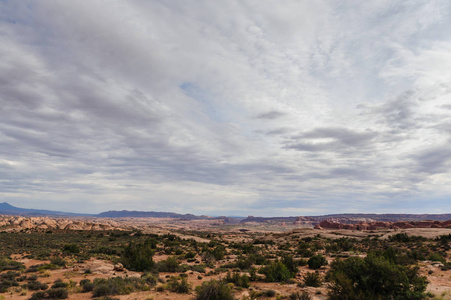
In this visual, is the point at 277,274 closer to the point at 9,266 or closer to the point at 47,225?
the point at 9,266

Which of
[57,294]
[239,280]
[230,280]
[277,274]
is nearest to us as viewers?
[57,294]

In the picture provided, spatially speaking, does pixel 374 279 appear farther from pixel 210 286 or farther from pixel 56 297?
pixel 56 297

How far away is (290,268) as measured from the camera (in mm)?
19453

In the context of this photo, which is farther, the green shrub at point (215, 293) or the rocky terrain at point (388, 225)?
the rocky terrain at point (388, 225)

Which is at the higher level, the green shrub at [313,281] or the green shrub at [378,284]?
the green shrub at [378,284]

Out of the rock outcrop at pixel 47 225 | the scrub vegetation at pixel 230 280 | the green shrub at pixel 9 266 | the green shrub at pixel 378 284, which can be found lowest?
the rock outcrop at pixel 47 225

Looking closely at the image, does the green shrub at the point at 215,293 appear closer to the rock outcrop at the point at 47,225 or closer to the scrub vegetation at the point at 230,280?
the scrub vegetation at the point at 230,280

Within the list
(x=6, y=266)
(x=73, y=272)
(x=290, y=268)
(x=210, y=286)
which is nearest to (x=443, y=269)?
(x=290, y=268)

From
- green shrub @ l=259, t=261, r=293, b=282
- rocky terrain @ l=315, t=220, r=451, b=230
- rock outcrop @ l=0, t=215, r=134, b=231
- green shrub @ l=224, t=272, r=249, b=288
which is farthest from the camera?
rocky terrain @ l=315, t=220, r=451, b=230

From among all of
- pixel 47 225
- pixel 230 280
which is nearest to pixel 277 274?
pixel 230 280

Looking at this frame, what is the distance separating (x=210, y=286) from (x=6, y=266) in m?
19.9

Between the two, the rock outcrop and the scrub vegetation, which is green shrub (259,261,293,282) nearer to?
the scrub vegetation

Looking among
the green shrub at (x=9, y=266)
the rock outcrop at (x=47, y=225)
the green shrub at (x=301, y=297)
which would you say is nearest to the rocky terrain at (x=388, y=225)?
the rock outcrop at (x=47, y=225)

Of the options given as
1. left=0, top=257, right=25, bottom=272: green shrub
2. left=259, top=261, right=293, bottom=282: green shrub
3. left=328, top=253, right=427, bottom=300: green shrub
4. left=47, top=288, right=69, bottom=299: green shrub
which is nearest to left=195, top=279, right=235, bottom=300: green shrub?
left=328, top=253, right=427, bottom=300: green shrub
